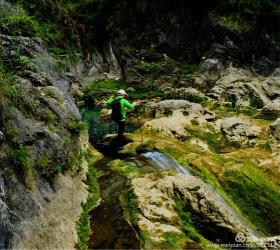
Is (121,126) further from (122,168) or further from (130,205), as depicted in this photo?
(130,205)

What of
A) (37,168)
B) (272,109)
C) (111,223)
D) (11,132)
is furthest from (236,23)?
(11,132)

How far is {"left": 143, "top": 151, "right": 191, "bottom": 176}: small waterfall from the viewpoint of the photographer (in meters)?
12.3

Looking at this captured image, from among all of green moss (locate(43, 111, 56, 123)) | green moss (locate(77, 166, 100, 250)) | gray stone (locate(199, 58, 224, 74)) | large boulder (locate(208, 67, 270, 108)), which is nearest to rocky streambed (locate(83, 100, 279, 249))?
green moss (locate(77, 166, 100, 250))

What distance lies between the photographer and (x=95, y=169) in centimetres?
1222

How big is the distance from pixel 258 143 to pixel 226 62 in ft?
76.3

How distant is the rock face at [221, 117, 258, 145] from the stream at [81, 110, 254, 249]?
161 inches

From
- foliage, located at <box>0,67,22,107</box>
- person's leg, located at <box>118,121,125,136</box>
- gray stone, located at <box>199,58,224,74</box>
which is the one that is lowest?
gray stone, located at <box>199,58,224,74</box>

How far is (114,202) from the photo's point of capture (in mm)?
9977

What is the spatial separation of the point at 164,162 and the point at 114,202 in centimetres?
305

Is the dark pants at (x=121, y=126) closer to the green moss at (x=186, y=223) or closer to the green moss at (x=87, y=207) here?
the green moss at (x=87, y=207)

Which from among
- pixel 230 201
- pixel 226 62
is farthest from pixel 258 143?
pixel 226 62

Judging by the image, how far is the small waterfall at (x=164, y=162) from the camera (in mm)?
12311

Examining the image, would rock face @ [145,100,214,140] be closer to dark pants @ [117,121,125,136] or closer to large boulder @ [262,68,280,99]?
dark pants @ [117,121,125,136]

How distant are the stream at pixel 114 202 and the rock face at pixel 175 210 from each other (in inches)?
14.8
